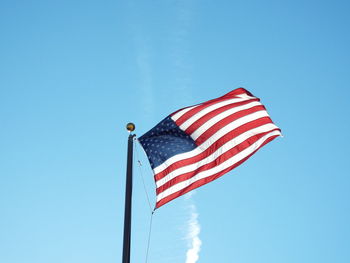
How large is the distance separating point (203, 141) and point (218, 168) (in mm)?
998

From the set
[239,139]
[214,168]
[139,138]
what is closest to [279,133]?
[239,139]

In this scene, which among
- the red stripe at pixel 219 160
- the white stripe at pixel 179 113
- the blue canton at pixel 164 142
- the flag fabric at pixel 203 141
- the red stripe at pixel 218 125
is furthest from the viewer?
the white stripe at pixel 179 113

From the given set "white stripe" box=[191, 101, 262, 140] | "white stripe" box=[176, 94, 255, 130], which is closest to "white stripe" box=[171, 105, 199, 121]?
"white stripe" box=[176, 94, 255, 130]

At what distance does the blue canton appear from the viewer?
512 inches

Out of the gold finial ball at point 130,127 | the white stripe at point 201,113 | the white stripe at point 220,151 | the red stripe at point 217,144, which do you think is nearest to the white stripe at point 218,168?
the white stripe at point 220,151

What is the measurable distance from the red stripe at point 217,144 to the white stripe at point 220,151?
8cm

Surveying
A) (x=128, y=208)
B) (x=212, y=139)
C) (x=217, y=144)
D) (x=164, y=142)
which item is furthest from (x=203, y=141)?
(x=128, y=208)

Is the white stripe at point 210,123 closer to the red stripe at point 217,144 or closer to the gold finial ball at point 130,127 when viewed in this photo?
the red stripe at point 217,144

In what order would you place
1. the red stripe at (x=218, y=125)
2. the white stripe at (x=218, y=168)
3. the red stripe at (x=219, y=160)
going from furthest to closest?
the red stripe at (x=218, y=125) → the red stripe at (x=219, y=160) → the white stripe at (x=218, y=168)

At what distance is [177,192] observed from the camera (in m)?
12.7

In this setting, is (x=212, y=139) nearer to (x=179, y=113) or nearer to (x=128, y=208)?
(x=179, y=113)

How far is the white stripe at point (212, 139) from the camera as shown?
511 inches

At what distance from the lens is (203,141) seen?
45.0ft

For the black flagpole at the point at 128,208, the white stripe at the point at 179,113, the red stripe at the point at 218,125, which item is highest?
the white stripe at the point at 179,113
